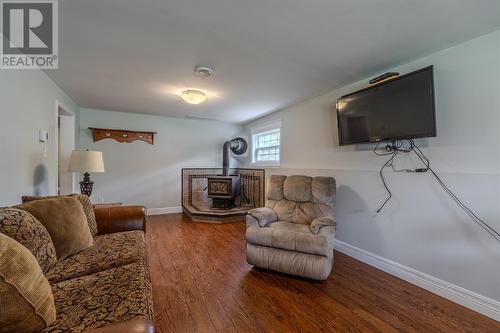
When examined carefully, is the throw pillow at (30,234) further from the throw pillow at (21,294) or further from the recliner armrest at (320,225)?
the recliner armrest at (320,225)

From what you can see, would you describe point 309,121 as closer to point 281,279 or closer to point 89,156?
point 281,279

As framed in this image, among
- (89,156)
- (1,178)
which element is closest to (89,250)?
(1,178)

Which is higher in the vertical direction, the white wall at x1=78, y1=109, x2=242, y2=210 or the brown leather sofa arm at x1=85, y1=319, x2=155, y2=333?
the white wall at x1=78, y1=109, x2=242, y2=210

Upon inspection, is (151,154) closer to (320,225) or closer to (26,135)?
(26,135)

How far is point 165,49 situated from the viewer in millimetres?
2014

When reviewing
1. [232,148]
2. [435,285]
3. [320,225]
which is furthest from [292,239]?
[232,148]

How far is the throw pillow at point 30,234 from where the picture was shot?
3.91 ft

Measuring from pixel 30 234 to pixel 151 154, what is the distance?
3643mm

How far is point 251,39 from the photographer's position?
6.08 ft

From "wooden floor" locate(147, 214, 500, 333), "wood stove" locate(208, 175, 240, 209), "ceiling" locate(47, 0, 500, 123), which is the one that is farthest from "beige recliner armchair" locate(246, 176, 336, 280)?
"wood stove" locate(208, 175, 240, 209)

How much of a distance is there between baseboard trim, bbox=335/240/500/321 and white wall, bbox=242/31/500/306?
0.15 feet

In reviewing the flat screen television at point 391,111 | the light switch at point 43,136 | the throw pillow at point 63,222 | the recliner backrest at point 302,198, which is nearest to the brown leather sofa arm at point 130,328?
the throw pillow at point 63,222

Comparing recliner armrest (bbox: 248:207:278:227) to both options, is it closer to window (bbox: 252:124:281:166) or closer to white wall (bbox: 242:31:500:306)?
white wall (bbox: 242:31:500:306)

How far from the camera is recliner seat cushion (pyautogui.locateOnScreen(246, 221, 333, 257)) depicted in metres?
2.09
